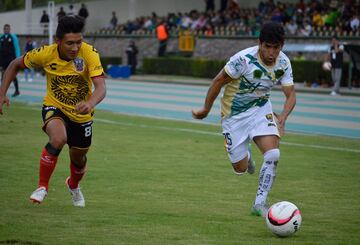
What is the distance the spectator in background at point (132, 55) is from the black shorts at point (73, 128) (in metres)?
36.1

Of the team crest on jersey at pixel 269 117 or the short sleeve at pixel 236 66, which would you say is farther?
the team crest on jersey at pixel 269 117

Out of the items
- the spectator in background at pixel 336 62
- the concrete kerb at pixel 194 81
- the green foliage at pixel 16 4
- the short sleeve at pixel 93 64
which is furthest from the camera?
the green foliage at pixel 16 4

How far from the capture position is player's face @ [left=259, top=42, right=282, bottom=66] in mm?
8664

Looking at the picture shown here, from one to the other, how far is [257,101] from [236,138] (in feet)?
1.53

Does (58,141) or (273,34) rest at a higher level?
(273,34)

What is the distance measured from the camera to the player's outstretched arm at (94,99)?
8344 mm

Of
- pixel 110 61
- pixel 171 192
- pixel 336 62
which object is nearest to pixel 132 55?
pixel 110 61

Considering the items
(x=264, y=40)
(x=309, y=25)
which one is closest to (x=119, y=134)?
(x=264, y=40)

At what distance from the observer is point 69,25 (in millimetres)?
8805

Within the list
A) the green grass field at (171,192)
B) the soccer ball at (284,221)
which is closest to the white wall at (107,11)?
the green grass field at (171,192)

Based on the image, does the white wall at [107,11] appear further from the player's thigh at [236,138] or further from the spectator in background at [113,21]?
the player's thigh at [236,138]

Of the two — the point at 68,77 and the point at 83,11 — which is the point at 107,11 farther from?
the point at 68,77

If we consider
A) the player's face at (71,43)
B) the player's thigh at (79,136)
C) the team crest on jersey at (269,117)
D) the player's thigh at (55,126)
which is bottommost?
the player's thigh at (79,136)

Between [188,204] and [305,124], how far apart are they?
1172 cm
